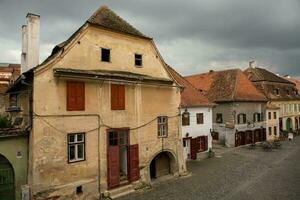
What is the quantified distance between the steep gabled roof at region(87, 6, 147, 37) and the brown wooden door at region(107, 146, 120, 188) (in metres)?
7.08

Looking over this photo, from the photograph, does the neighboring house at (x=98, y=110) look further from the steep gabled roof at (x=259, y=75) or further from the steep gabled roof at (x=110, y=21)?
A: the steep gabled roof at (x=259, y=75)

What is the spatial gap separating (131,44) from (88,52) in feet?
10.4

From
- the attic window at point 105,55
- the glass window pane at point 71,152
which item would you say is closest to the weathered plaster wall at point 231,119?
the attic window at point 105,55

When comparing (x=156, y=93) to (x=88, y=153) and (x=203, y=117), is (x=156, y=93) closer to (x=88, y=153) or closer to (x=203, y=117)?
(x=88, y=153)

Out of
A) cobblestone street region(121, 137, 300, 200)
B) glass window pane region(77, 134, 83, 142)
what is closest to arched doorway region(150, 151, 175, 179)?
cobblestone street region(121, 137, 300, 200)

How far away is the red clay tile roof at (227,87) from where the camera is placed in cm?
3256

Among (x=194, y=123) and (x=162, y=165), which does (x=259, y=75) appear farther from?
(x=162, y=165)

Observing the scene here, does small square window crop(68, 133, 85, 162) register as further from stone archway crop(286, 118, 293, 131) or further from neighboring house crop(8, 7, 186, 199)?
stone archway crop(286, 118, 293, 131)

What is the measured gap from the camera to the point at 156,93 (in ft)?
60.2

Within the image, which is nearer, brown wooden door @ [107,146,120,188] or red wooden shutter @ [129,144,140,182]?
brown wooden door @ [107,146,120,188]

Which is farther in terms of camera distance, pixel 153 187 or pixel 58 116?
pixel 153 187

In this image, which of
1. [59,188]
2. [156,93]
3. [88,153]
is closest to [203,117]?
[156,93]

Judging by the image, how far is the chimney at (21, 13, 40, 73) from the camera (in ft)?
51.0

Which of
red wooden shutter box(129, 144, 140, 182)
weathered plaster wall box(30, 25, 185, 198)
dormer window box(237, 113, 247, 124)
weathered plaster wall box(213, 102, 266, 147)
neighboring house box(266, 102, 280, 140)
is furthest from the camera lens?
neighboring house box(266, 102, 280, 140)
